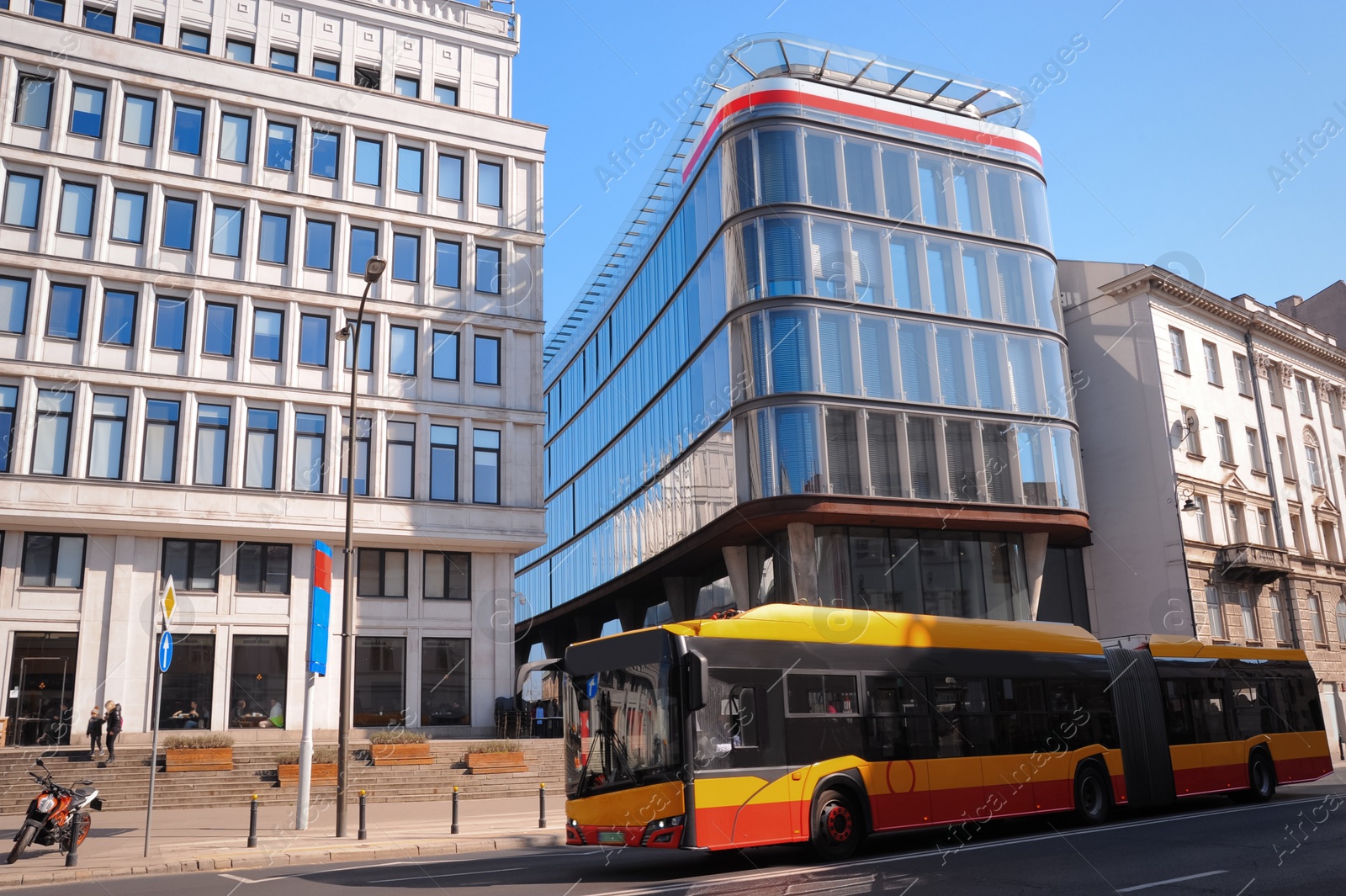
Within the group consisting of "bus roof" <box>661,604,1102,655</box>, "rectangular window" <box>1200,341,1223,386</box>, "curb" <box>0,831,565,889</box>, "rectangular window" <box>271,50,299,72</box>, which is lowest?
"curb" <box>0,831,565,889</box>

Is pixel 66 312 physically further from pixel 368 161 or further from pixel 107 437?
pixel 368 161

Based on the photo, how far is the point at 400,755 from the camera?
89.6ft

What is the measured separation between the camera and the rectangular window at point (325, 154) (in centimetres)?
3666

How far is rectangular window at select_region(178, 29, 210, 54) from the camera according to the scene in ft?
119

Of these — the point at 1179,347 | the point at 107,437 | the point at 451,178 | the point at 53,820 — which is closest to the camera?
the point at 53,820

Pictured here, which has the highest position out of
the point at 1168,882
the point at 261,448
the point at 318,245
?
the point at 318,245

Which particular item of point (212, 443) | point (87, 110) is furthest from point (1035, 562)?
point (87, 110)

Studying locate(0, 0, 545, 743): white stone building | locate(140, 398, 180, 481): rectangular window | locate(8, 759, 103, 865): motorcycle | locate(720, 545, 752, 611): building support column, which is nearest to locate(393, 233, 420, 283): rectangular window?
locate(0, 0, 545, 743): white stone building

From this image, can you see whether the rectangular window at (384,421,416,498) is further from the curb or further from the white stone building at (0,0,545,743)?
the curb

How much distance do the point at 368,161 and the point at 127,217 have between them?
836cm

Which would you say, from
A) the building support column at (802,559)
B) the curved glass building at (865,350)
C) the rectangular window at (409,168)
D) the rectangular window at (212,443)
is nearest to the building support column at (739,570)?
the curved glass building at (865,350)

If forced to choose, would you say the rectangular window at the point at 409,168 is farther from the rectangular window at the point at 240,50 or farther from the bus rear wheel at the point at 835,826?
the bus rear wheel at the point at 835,826

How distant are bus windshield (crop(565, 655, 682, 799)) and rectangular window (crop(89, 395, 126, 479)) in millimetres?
25198

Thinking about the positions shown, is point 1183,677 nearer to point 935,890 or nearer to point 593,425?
point 935,890
